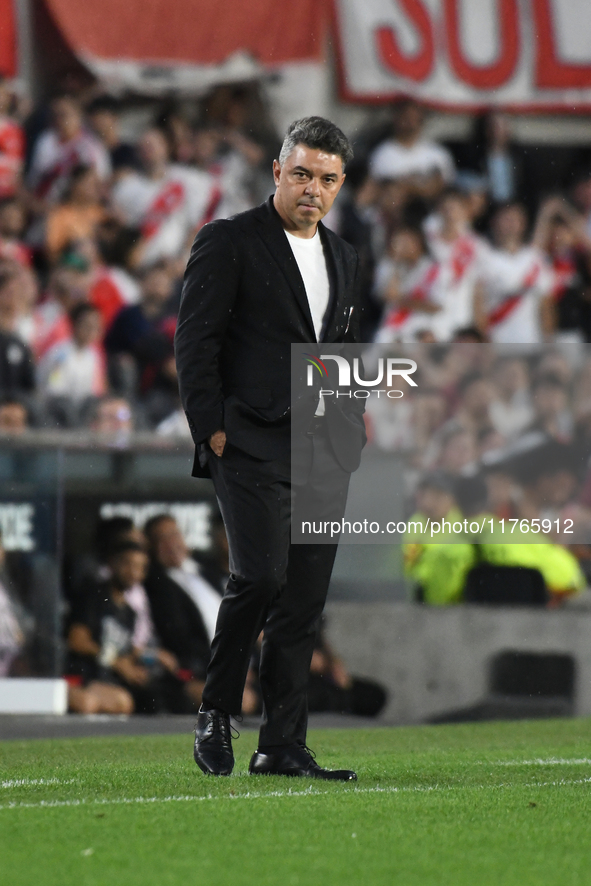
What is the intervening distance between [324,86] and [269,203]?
31.9 ft

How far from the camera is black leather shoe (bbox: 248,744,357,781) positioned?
4.21 m

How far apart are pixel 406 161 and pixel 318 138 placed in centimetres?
872

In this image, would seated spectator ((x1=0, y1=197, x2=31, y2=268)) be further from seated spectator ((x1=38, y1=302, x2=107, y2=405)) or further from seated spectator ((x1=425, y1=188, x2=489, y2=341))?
seated spectator ((x1=425, y1=188, x2=489, y2=341))

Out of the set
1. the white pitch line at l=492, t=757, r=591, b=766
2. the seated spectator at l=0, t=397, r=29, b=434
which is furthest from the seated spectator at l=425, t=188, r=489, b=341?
the white pitch line at l=492, t=757, r=591, b=766

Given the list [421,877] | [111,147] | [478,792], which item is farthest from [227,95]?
[421,877]

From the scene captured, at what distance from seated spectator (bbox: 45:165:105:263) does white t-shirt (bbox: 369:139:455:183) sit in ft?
8.71

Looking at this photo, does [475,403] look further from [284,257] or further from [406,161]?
[284,257]

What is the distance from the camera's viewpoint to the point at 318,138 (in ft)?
13.5

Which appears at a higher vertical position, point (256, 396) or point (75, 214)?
point (75, 214)

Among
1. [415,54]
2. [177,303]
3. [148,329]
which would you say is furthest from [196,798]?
[415,54]

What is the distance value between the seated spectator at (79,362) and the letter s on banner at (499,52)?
17.9 ft

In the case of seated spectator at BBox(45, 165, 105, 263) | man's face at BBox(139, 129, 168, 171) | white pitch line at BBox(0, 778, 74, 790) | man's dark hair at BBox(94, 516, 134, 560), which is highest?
man's face at BBox(139, 129, 168, 171)

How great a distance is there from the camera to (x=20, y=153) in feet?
36.2

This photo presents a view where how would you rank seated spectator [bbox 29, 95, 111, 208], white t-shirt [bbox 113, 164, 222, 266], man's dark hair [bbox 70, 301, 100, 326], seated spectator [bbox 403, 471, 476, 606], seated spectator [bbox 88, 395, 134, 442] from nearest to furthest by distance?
seated spectator [bbox 403, 471, 476, 606] < seated spectator [bbox 88, 395, 134, 442] < man's dark hair [bbox 70, 301, 100, 326] < seated spectator [bbox 29, 95, 111, 208] < white t-shirt [bbox 113, 164, 222, 266]
